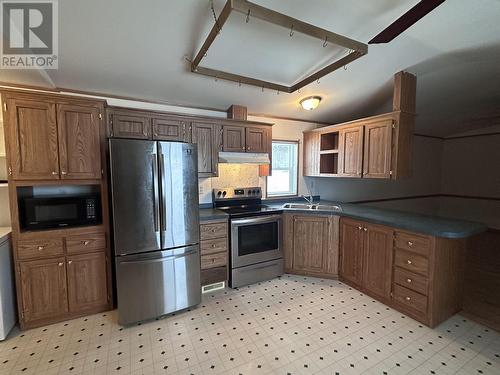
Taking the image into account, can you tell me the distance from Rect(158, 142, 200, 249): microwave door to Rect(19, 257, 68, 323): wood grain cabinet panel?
103cm

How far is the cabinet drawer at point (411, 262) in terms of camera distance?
2238mm

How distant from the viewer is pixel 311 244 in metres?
3.24

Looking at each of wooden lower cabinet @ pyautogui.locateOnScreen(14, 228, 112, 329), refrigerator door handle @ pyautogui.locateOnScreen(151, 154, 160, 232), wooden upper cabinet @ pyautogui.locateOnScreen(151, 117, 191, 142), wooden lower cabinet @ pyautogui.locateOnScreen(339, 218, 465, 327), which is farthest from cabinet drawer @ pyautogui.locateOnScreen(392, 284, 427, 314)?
wooden lower cabinet @ pyautogui.locateOnScreen(14, 228, 112, 329)

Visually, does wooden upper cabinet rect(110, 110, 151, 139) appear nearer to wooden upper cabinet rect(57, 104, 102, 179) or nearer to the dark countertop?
wooden upper cabinet rect(57, 104, 102, 179)

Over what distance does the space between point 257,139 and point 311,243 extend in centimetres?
167

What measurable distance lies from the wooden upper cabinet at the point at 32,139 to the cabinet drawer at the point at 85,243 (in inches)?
24.7

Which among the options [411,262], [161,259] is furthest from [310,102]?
[161,259]

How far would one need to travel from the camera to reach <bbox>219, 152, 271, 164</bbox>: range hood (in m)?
3.15

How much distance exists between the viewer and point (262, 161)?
3.36m

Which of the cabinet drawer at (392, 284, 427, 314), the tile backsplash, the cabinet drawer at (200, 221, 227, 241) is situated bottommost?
the cabinet drawer at (392, 284, 427, 314)

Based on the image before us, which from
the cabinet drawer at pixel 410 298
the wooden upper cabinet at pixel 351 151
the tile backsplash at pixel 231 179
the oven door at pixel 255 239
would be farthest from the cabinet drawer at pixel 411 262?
the tile backsplash at pixel 231 179

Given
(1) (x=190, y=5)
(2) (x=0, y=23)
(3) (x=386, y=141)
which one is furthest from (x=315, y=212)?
(2) (x=0, y=23)

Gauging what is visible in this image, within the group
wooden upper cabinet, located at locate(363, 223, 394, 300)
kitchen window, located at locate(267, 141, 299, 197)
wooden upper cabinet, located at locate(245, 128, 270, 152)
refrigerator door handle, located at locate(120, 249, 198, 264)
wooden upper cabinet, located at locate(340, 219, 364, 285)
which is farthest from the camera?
kitchen window, located at locate(267, 141, 299, 197)

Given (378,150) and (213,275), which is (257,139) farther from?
(213,275)
